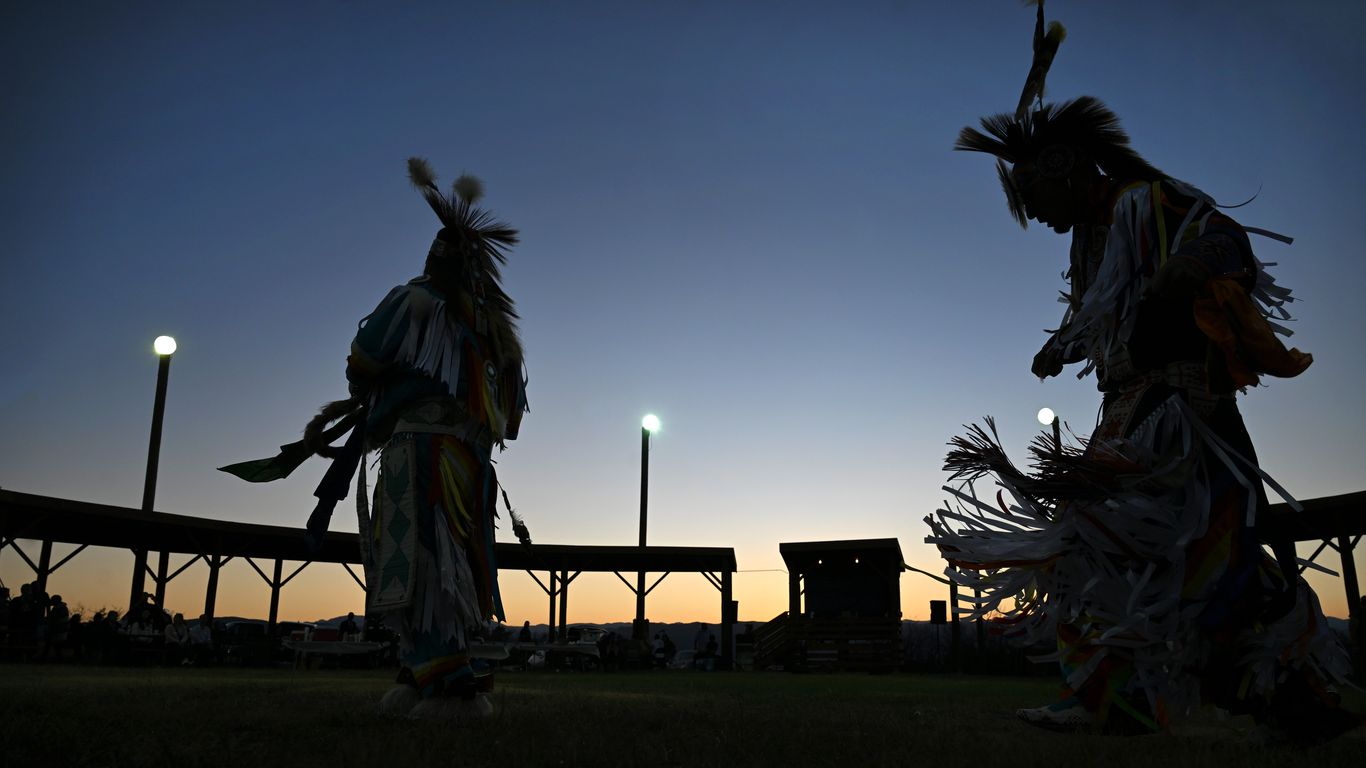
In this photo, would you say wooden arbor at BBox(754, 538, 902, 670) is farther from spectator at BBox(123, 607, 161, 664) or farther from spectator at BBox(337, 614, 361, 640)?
spectator at BBox(123, 607, 161, 664)

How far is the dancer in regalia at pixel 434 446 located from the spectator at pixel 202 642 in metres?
12.5

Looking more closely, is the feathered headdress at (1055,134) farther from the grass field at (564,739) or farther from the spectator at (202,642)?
the spectator at (202,642)

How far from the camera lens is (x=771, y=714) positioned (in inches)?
146

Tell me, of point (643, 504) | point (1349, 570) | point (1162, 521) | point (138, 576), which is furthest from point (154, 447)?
point (1349, 570)

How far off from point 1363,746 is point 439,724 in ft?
9.23

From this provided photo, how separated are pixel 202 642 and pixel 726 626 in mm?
10836

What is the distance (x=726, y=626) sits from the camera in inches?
822

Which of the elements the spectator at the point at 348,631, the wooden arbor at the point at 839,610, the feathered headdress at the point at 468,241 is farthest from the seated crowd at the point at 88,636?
the feathered headdress at the point at 468,241

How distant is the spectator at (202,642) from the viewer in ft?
48.5

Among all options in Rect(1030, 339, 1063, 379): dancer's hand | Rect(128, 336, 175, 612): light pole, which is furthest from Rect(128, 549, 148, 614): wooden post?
Rect(1030, 339, 1063, 379): dancer's hand

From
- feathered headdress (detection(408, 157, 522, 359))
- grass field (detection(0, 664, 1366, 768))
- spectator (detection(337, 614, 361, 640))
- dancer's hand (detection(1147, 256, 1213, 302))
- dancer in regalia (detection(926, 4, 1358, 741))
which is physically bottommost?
spectator (detection(337, 614, 361, 640))

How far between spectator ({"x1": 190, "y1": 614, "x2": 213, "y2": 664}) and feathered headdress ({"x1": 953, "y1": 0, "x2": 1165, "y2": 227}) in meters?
15.5

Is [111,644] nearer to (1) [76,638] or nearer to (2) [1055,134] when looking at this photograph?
(1) [76,638]

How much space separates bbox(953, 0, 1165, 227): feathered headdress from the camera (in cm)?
329
